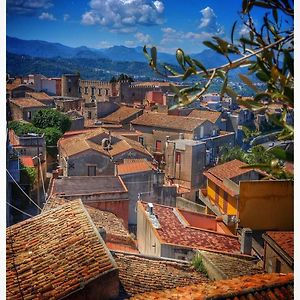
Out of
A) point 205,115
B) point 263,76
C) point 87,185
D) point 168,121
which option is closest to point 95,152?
point 87,185

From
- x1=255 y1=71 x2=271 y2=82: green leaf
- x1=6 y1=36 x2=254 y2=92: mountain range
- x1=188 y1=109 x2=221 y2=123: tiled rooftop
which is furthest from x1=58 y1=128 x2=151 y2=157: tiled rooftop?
x1=255 y1=71 x2=271 y2=82: green leaf

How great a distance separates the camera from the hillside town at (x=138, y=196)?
2885mm

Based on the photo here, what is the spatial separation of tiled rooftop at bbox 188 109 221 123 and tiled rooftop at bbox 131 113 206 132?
84mm

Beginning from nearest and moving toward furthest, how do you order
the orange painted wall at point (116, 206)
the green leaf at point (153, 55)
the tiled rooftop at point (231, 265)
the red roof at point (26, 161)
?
the green leaf at point (153, 55)
the tiled rooftop at point (231, 265)
the red roof at point (26, 161)
the orange painted wall at point (116, 206)

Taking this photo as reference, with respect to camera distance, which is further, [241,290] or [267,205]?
[267,205]

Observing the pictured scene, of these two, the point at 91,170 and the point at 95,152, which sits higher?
the point at 95,152

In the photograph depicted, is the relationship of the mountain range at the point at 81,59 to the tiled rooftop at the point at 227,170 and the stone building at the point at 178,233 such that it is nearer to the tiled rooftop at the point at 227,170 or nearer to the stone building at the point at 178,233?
the tiled rooftop at the point at 227,170

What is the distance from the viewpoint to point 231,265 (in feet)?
11.2

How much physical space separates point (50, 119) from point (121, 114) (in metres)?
0.79

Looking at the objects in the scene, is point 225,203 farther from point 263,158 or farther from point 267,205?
point 263,158

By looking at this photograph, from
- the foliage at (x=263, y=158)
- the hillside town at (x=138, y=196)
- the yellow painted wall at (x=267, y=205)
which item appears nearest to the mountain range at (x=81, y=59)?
the hillside town at (x=138, y=196)

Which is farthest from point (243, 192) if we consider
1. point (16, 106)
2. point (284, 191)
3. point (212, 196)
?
point (16, 106)

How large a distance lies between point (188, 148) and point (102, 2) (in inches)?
56.3

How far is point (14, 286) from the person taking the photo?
281cm
